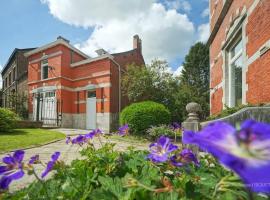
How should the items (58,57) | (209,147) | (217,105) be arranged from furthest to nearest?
(58,57)
(217,105)
(209,147)

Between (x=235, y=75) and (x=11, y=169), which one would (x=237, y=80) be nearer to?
(x=235, y=75)

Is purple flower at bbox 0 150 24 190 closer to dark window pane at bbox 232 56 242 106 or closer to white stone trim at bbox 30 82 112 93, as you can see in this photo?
dark window pane at bbox 232 56 242 106

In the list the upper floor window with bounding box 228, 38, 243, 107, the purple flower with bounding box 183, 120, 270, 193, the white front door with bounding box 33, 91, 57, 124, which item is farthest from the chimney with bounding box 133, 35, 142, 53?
the purple flower with bounding box 183, 120, 270, 193

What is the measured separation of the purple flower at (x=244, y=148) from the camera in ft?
1.38

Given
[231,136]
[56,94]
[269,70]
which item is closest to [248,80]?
[269,70]

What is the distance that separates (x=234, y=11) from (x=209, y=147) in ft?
33.2

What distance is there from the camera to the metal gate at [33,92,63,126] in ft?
67.5

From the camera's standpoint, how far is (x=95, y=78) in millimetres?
20328

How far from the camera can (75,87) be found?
21.9 m

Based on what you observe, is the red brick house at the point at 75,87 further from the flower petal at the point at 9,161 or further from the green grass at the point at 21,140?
the flower petal at the point at 9,161

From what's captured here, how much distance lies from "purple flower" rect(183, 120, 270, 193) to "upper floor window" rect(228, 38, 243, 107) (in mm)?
9566

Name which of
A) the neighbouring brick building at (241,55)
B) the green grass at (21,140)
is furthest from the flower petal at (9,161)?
the green grass at (21,140)

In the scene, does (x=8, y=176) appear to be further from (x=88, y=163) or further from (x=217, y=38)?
(x=217, y=38)

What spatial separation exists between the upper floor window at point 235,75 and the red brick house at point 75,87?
10.4m
